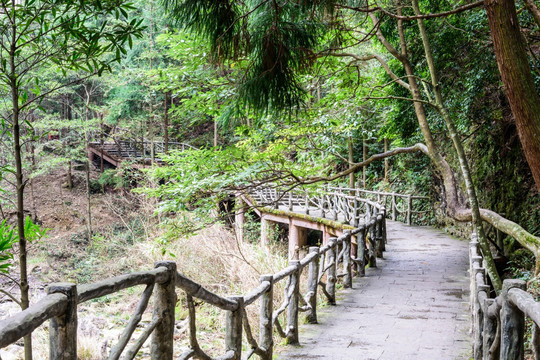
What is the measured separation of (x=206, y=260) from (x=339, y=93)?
5.84m

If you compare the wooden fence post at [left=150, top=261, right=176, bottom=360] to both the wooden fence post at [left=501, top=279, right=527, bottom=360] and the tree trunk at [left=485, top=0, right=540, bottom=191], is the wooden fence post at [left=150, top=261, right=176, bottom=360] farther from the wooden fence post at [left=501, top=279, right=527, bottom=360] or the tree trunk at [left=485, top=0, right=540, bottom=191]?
the tree trunk at [left=485, top=0, right=540, bottom=191]

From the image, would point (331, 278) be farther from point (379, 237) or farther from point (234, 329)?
point (379, 237)

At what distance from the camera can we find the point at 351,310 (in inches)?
260

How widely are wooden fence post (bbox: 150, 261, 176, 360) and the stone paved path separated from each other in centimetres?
258

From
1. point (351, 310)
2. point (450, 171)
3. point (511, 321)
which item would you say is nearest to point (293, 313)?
point (351, 310)

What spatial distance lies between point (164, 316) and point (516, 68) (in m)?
2.93

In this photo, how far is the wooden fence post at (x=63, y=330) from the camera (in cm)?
162

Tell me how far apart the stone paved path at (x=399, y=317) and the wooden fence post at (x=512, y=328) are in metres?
2.19

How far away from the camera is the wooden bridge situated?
1883mm

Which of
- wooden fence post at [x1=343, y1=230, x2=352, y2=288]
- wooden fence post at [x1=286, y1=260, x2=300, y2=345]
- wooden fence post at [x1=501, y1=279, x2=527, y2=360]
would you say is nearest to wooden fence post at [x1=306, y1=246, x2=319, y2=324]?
wooden fence post at [x1=286, y1=260, x2=300, y2=345]

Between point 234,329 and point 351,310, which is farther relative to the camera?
point 351,310

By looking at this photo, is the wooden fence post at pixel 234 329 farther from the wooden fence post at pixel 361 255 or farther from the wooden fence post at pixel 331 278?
the wooden fence post at pixel 361 255

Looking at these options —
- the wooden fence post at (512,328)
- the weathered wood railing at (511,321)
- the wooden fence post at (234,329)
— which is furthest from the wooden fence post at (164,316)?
the wooden fence post at (512,328)

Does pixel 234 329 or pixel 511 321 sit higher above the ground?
pixel 511 321
